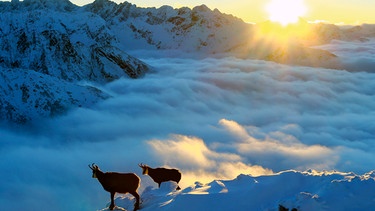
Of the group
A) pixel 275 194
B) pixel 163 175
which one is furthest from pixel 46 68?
pixel 275 194

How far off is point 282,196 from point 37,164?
96606 millimetres

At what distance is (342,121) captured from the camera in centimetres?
18825

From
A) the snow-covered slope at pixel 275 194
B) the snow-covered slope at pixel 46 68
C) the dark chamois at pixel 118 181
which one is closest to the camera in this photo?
the snow-covered slope at pixel 275 194

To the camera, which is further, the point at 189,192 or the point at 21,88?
the point at 21,88

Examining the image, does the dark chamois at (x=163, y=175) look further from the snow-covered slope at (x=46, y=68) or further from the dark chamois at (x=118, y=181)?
the snow-covered slope at (x=46, y=68)

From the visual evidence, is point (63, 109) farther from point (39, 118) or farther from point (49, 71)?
point (49, 71)

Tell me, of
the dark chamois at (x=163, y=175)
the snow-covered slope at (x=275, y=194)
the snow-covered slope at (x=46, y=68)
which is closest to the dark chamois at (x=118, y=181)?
the snow-covered slope at (x=275, y=194)

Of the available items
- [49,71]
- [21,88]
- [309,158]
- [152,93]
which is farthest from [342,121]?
[21,88]

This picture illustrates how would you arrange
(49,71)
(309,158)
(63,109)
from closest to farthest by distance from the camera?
(63,109) → (309,158) → (49,71)

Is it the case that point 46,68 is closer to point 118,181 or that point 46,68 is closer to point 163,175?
point 163,175

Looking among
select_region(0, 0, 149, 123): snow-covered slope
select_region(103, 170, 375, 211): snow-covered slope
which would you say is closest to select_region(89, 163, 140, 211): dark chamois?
select_region(103, 170, 375, 211): snow-covered slope

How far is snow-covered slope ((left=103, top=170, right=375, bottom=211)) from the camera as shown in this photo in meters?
17.5

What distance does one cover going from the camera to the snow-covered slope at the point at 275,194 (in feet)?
57.4

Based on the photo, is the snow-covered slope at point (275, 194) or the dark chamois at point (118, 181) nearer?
the snow-covered slope at point (275, 194)
